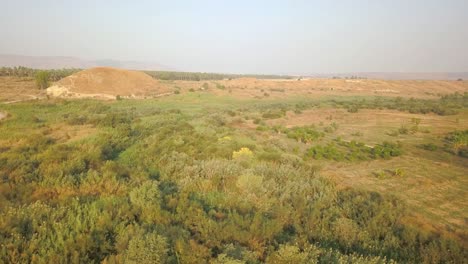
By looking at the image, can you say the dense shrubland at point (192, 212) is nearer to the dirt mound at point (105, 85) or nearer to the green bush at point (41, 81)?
the dirt mound at point (105, 85)

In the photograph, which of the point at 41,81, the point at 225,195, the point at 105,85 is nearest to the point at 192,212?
the point at 225,195

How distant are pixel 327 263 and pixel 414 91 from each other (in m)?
72.0

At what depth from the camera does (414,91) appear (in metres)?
66.0

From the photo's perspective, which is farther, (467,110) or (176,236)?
(467,110)

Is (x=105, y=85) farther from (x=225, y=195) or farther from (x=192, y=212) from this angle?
(x=192, y=212)

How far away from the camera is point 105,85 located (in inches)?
1706

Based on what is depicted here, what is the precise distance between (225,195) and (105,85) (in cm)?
4017

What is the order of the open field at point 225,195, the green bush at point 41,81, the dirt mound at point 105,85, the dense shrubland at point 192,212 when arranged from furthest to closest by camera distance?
1. the green bush at point 41,81
2. the dirt mound at point 105,85
3. the open field at point 225,195
4. the dense shrubland at point 192,212

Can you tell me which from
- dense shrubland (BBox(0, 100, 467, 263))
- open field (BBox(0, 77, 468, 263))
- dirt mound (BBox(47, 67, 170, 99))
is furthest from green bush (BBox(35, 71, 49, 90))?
dense shrubland (BBox(0, 100, 467, 263))

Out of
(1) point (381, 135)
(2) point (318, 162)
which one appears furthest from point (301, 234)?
(1) point (381, 135)

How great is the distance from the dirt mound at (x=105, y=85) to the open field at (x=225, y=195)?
22811 mm

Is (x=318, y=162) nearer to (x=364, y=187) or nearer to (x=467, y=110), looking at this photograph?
(x=364, y=187)

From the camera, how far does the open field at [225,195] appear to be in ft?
19.3

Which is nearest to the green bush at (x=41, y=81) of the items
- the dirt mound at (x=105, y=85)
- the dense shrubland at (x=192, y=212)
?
the dirt mound at (x=105, y=85)
